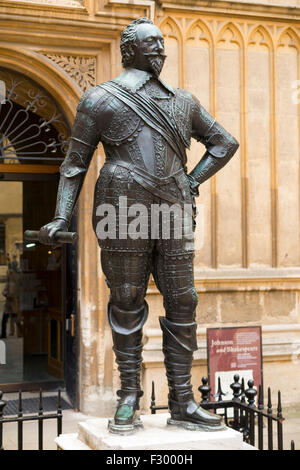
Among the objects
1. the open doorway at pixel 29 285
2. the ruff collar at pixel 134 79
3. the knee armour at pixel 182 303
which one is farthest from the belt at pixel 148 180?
the open doorway at pixel 29 285

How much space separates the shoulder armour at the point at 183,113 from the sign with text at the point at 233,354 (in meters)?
3.70

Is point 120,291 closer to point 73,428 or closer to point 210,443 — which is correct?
point 210,443

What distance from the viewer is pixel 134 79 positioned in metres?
3.84

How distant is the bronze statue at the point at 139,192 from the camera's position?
3.74 m

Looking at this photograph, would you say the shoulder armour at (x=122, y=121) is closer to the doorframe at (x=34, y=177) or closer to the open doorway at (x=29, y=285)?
the doorframe at (x=34, y=177)

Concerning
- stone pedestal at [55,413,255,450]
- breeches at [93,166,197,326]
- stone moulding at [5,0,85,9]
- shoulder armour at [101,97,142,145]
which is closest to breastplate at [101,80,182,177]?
shoulder armour at [101,97,142,145]

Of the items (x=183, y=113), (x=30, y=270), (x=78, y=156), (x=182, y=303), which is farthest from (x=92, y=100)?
(x=30, y=270)

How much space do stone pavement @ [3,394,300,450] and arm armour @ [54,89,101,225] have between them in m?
2.95

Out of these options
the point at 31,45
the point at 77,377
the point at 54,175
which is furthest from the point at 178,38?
the point at 77,377

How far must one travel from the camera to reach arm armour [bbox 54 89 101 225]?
3.81 m

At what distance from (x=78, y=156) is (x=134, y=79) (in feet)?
1.82
